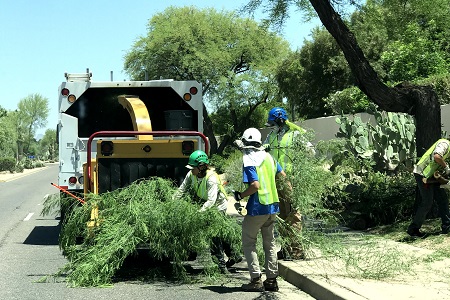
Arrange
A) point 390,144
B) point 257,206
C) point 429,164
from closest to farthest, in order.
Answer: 1. point 257,206
2. point 429,164
3. point 390,144

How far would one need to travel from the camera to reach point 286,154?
9.06 m

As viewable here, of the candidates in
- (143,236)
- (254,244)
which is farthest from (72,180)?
(254,244)

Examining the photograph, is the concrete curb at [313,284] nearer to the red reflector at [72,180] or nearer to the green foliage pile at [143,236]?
the green foliage pile at [143,236]

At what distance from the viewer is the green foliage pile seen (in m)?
8.30

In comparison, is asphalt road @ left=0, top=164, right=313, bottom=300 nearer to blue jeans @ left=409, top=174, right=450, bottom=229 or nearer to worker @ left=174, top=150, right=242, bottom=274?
worker @ left=174, top=150, right=242, bottom=274

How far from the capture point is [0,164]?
63.7 meters

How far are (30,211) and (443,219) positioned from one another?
41.1ft

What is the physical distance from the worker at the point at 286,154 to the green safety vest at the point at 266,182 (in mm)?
924

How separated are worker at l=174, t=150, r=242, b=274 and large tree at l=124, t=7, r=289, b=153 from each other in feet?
95.8

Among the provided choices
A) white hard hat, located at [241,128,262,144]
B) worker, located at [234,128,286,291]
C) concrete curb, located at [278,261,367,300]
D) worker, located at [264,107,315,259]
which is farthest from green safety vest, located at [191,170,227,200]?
concrete curb, located at [278,261,367,300]

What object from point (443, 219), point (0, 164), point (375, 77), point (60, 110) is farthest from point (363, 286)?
point (0, 164)

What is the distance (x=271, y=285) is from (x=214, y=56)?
31706 mm

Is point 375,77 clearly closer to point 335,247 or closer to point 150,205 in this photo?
point 335,247

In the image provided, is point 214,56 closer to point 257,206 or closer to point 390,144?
point 390,144
